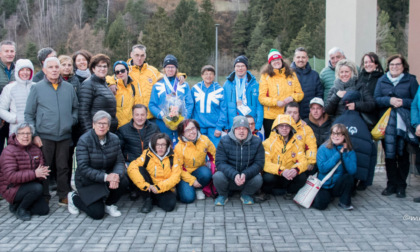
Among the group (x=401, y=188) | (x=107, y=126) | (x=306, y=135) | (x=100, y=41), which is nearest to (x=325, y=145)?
(x=306, y=135)

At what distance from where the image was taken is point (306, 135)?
255 inches

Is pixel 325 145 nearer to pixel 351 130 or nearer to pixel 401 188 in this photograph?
pixel 351 130

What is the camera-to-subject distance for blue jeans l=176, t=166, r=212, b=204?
20.2 ft

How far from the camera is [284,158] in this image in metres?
6.35

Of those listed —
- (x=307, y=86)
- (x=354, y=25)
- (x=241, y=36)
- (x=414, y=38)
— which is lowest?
(x=307, y=86)

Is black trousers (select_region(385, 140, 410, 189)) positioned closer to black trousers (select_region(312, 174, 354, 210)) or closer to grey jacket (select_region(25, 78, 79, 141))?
black trousers (select_region(312, 174, 354, 210))

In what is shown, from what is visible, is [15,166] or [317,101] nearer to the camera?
[15,166]

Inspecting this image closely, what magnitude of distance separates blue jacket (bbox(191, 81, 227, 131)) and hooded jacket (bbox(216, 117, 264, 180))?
32.8 inches

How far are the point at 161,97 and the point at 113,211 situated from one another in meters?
1.98

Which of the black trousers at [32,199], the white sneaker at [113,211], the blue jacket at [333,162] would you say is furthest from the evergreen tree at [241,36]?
the black trousers at [32,199]

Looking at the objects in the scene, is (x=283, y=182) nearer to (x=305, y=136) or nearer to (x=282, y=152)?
(x=282, y=152)

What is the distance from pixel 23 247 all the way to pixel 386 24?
3898 centimetres

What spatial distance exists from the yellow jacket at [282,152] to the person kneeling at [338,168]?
0.36m

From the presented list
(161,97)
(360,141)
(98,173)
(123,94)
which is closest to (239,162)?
(161,97)
